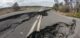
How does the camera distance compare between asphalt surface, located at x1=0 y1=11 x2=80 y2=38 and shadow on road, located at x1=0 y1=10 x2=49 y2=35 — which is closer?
asphalt surface, located at x1=0 y1=11 x2=80 y2=38

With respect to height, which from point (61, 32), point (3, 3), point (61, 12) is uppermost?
point (3, 3)

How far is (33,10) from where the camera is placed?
2264 millimetres

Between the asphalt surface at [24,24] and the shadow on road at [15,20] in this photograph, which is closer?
the asphalt surface at [24,24]

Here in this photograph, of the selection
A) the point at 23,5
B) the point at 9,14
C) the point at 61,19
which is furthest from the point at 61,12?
the point at 9,14

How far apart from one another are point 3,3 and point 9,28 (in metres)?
0.33

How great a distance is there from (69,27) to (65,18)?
0.38ft

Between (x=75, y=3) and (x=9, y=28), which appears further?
(x=75, y=3)

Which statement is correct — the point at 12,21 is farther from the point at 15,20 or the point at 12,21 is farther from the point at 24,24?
the point at 24,24

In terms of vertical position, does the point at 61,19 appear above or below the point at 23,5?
below

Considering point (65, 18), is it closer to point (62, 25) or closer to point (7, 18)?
point (62, 25)

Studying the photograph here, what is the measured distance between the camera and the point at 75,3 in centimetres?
231

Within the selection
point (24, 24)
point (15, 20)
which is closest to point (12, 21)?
point (15, 20)

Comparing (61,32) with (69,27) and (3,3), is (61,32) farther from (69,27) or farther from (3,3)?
(3,3)

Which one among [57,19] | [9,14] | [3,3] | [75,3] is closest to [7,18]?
[9,14]
